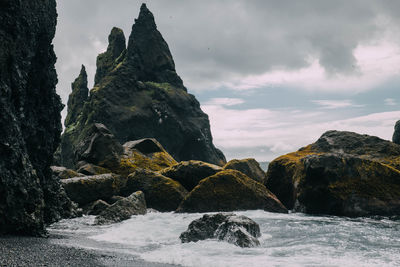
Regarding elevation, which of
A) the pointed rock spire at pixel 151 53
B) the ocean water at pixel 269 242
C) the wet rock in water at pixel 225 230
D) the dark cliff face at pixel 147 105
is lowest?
the ocean water at pixel 269 242

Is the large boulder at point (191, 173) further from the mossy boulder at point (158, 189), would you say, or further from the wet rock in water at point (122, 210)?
the wet rock in water at point (122, 210)

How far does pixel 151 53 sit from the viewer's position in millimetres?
95625

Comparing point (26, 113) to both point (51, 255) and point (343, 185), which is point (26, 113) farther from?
point (343, 185)

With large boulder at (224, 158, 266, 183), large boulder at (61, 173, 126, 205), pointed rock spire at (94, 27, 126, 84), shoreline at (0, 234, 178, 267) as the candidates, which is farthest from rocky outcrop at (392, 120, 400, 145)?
pointed rock spire at (94, 27, 126, 84)

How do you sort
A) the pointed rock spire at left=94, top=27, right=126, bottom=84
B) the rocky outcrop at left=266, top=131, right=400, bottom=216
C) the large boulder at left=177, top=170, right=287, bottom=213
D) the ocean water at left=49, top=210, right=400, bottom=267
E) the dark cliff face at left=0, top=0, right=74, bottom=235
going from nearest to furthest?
the ocean water at left=49, top=210, right=400, bottom=267, the dark cliff face at left=0, top=0, right=74, bottom=235, the rocky outcrop at left=266, top=131, right=400, bottom=216, the large boulder at left=177, top=170, right=287, bottom=213, the pointed rock spire at left=94, top=27, right=126, bottom=84

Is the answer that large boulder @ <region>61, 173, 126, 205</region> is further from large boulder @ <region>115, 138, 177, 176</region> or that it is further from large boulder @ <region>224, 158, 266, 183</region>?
large boulder @ <region>224, 158, 266, 183</region>

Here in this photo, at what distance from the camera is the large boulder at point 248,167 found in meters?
27.8

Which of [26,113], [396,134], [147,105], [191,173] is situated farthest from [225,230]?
[147,105]

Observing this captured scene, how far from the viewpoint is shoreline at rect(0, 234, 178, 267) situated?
730 cm

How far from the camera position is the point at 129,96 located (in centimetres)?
7894

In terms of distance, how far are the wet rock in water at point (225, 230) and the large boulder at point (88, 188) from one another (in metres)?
11.1

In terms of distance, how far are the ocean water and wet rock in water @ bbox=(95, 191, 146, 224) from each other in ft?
1.89

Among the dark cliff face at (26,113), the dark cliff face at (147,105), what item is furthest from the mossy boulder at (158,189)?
the dark cliff face at (147,105)

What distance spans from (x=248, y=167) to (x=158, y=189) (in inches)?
364
